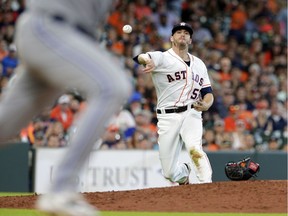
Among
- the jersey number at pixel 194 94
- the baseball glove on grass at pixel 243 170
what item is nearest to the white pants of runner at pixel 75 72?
the baseball glove on grass at pixel 243 170

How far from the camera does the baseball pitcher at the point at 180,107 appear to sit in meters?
8.82

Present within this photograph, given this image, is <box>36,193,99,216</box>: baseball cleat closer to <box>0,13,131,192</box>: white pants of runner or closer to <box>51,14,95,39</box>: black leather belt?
<box>0,13,131,192</box>: white pants of runner

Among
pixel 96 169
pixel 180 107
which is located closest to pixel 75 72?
pixel 180 107

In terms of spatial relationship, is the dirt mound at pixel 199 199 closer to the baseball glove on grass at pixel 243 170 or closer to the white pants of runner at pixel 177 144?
the baseball glove on grass at pixel 243 170

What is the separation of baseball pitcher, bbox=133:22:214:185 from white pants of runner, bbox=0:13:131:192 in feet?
15.4

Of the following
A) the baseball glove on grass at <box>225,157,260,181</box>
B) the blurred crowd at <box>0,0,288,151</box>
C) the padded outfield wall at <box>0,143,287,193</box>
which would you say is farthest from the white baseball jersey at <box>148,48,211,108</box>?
the padded outfield wall at <box>0,143,287,193</box>

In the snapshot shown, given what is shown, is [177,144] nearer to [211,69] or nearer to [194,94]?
[194,94]

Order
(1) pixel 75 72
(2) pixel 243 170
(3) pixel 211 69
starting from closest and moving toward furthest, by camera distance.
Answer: (1) pixel 75 72
(2) pixel 243 170
(3) pixel 211 69

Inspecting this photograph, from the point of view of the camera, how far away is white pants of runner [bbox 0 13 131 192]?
390 centimetres

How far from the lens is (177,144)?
8.93m

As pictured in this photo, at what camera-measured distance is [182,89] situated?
8.96 metres

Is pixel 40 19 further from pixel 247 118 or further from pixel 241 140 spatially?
pixel 247 118

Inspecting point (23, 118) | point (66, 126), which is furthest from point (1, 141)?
point (66, 126)

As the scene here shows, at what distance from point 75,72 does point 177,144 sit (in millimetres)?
5095
